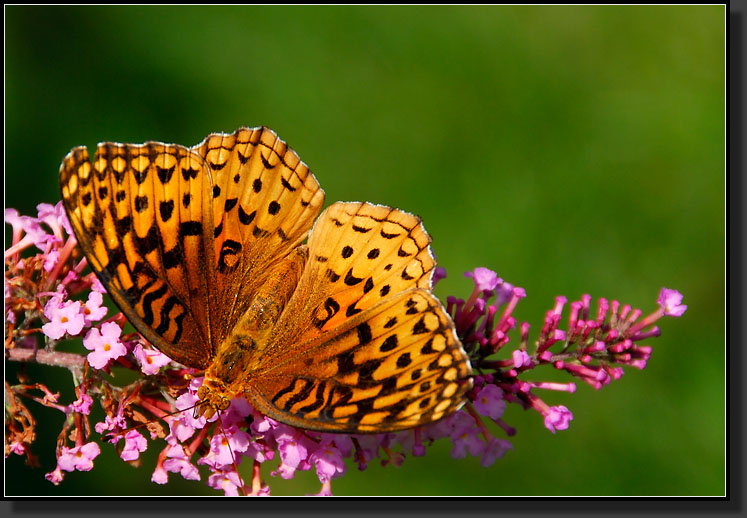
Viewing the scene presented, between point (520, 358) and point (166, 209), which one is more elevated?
point (166, 209)

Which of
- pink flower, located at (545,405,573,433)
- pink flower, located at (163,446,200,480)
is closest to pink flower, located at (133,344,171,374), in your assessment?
pink flower, located at (163,446,200,480)

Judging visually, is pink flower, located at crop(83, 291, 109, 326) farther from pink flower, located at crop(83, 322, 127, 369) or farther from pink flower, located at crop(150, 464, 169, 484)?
pink flower, located at crop(150, 464, 169, 484)

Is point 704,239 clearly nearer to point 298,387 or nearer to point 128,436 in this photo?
point 298,387

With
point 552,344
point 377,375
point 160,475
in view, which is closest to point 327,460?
point 377,375

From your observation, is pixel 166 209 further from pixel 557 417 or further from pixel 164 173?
pixel 557 417

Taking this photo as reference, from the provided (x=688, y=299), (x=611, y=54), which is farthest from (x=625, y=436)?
(x=611, y=54)
